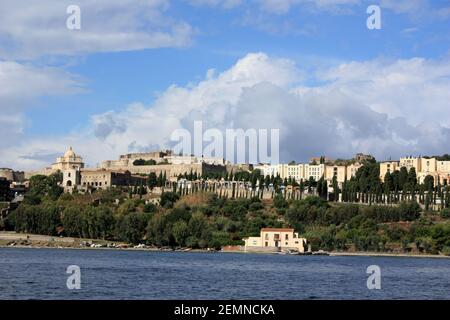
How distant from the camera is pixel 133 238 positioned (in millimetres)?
64562

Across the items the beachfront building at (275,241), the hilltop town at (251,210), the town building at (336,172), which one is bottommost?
the beachfront building at (275,241)

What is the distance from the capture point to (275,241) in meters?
63.0

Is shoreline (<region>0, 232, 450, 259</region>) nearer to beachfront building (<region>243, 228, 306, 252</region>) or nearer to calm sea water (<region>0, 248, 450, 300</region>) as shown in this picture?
beachfront building (<region>243, 228, 306, 252</region>)

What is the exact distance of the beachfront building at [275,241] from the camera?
205 feet

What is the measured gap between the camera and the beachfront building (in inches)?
2461

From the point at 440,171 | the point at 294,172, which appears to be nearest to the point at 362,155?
the point at 294,172

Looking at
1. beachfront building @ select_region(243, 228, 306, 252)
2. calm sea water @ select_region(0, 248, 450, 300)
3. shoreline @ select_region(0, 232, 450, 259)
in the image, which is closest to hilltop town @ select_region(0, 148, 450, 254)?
beachfront building @ select_region(243, 228, 306, 252)

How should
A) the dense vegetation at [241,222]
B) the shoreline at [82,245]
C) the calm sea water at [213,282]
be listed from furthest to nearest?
the dense vegetation at [241,222], the shoreline at [82,245], the calm sea water at [213,282]

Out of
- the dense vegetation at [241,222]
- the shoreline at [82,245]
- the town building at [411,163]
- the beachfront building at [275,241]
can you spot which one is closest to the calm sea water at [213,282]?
the shoreline at [82,245]

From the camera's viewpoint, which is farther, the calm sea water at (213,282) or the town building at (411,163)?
the town building at (411,163)

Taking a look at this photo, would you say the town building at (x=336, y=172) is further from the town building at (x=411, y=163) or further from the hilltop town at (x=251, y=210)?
the town building at (x=411, y=163)

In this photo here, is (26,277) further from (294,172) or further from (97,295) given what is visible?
(294,172)

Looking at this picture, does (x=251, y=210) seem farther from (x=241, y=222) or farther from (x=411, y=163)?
(x=411, y=163)
